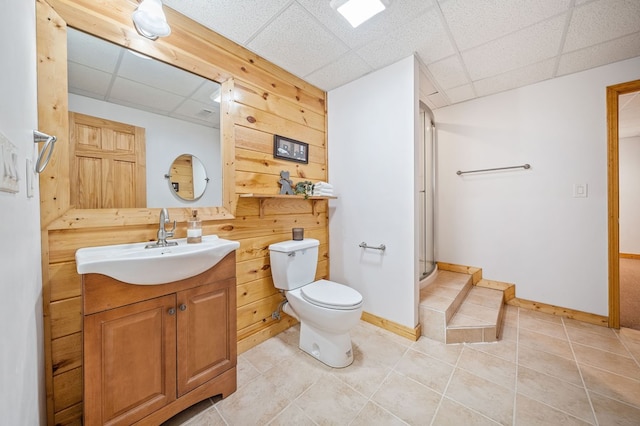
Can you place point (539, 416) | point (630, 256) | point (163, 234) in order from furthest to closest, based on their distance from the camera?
point (630, 256) < point (163, 234) < point (539, 416)

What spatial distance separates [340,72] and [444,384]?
2.42 m

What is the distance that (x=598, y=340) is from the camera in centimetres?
184

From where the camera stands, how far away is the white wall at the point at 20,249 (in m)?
0.57

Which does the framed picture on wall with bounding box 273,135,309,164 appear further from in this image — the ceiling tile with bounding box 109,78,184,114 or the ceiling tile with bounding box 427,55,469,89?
the ceiling tile with bounding box 427,55,469,89

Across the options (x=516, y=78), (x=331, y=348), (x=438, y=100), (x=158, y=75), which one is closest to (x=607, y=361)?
(x=331, y=348)

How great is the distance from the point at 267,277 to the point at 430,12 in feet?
6.98

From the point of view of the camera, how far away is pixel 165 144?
1.48 m

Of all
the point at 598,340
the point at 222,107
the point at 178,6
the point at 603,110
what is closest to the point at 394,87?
the point at 222,107

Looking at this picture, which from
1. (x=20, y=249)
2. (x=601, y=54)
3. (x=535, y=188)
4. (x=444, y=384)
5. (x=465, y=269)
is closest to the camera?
(x=20, y=249)

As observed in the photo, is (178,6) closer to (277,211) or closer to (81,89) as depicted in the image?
(81,89)

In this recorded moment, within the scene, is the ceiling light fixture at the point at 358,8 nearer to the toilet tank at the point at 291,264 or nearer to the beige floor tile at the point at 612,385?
the toilet tank at the point at 291,264

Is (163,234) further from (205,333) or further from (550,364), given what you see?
(550,364)

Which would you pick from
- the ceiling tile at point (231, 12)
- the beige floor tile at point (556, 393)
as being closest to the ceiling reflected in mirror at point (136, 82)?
the ceiling tile at point (231, 12)

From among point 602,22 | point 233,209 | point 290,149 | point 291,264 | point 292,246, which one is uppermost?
point 602,22
